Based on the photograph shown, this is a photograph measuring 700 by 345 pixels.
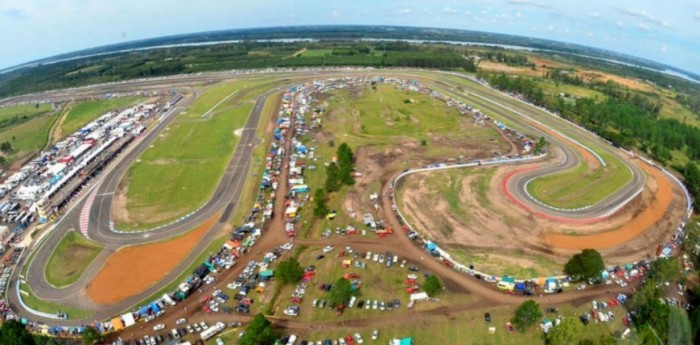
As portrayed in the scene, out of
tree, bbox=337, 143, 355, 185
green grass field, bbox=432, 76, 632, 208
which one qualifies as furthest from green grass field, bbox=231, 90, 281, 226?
green grass field, bbox=432, 76, 632, 208

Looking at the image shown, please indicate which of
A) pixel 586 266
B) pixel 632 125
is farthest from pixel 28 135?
pixel 632 125

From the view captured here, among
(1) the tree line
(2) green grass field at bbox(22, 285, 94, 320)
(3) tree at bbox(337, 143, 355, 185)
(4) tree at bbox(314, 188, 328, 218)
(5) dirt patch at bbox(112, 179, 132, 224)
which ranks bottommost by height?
(2) green grass field at bbox(22, 285, 94, 320)

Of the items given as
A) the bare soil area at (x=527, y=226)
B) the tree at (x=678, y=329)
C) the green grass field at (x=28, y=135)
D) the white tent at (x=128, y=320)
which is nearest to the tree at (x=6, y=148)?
the green grass field at (x=28, y=135)

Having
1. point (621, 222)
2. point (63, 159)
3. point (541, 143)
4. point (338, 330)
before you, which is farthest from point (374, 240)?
point (63, 159)

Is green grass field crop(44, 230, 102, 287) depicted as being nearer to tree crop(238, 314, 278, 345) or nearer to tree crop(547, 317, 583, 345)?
tree crop(238, 314, 278, 345)

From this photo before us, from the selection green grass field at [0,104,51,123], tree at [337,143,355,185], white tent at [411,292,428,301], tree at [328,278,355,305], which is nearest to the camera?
tree at [328,278,355,305]

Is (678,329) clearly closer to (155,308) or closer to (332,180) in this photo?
(332,180)

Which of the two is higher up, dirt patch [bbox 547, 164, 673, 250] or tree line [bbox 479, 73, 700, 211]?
tree line [bbox 479, 73, 700, 211]
